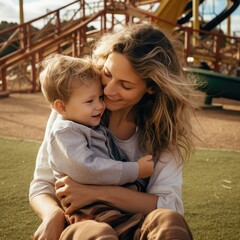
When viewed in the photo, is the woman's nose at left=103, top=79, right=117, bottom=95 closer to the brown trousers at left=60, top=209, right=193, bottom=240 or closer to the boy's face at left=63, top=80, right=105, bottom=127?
the boy's face at left=63, top=80, right=105, bottom=127

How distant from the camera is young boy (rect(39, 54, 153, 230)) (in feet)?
4.74

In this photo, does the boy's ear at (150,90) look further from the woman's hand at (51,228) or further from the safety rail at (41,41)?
the safety rail at (41,41)

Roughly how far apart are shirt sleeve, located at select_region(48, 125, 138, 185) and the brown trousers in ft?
0.66

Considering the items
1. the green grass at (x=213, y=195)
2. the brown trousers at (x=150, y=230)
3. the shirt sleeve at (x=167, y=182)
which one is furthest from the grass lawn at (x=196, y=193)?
the brown trousers at (x=150, y=230)

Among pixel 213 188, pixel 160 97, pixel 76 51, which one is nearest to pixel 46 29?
pixel 76 51

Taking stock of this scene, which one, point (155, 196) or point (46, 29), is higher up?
point (155, 196)

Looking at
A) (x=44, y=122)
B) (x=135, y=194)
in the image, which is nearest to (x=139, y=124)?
(x=135, y=194)

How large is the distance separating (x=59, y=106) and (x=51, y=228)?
515 millimetres

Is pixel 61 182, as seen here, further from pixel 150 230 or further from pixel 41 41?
pixel 41 41

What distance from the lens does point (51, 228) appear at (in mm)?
1460

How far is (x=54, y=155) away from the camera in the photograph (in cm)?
151

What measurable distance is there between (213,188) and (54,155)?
1.87 meters

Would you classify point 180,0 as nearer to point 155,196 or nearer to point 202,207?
point 202,207

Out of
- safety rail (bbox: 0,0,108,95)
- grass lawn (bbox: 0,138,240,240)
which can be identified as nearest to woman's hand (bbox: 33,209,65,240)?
grass lawn (bbox: 0,138,240,240)
